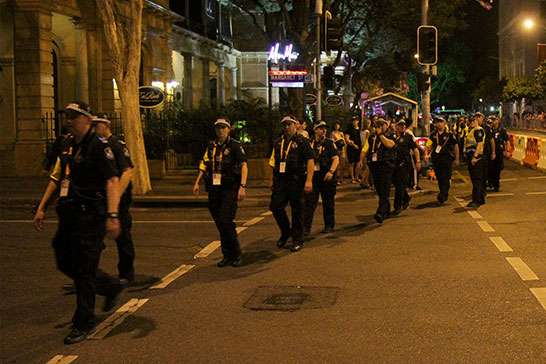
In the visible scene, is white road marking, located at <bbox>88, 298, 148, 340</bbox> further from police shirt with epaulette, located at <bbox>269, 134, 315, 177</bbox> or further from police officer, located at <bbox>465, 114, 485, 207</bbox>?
police officer, located at <bbox>465, 114, 485, 207</bbox>

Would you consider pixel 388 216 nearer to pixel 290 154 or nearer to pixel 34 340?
pixel 290 154

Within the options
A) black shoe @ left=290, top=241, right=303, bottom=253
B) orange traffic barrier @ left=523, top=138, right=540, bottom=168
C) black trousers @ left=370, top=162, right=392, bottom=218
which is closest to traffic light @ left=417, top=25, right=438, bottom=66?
orange traffic barrier @ left=523, top=138, right=540, bottom=168

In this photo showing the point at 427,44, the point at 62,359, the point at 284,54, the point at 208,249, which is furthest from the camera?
the point at 284,54

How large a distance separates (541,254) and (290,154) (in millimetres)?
3445

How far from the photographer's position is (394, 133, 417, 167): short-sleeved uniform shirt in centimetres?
1382

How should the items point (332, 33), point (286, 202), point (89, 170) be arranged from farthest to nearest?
point (332, 33)
point (286, 202)
point (89, 170)

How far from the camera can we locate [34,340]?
6270mm

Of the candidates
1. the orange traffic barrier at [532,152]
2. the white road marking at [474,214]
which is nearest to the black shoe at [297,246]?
the white road marking at [474,214]

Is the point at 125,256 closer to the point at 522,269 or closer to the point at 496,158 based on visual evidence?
the point at 522,269

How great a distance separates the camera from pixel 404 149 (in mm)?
14211

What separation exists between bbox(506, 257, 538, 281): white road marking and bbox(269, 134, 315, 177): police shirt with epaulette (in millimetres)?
2936

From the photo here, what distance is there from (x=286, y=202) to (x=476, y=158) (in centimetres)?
521

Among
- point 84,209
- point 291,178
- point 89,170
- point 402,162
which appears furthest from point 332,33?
point 84,209

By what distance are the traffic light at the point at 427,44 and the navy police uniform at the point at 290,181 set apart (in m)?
11.1
